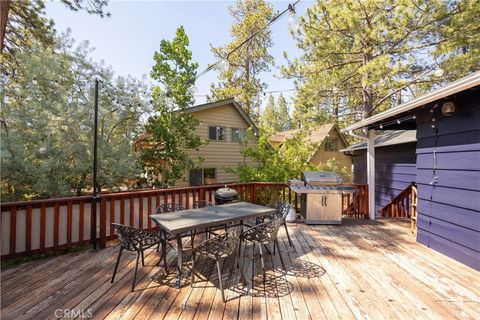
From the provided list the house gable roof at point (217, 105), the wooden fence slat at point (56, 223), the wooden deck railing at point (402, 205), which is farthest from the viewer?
the house gable roof at point (217, 105)

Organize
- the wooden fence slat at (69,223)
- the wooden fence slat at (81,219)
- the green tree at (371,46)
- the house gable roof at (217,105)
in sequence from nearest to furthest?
the wooden fence slat at (69,223)
the wooden fence slat at (81,219)
the green tree at (371,46)
the house gable roof at (217,105)

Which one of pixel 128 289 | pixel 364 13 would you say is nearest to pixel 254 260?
pixel 128 289

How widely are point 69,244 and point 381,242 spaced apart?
5.24 metres

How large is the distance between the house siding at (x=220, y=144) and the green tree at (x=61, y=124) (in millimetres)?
3406

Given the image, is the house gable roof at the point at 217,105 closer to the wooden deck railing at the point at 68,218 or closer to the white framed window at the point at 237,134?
the white framed window at the point at 237,134

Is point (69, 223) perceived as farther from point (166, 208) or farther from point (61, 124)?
point (61, 124)

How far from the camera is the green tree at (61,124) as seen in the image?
4.90m

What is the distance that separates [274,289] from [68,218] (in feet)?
11.0

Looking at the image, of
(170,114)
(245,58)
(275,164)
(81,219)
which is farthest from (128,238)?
(245,58)

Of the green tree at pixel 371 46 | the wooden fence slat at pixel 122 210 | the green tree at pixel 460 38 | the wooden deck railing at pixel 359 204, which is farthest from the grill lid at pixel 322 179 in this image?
the green tree at pixel 460 38

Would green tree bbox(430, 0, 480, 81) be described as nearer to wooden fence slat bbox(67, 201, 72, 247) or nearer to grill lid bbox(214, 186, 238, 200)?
grill lid bbox(214, 186, 238, 200)

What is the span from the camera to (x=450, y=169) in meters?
3.54

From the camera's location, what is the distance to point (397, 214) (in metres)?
7.04

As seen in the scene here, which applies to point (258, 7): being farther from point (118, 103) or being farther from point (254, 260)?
point (254, 260)
